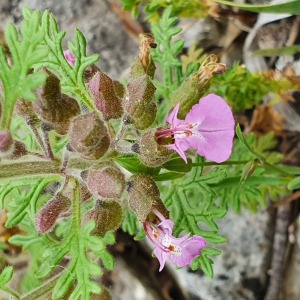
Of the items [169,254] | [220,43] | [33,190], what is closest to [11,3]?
[220,43]

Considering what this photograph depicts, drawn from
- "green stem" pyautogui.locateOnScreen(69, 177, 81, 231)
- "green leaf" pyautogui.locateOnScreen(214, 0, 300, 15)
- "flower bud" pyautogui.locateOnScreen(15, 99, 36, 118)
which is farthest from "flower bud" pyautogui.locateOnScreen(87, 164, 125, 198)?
"green leaf" pyautogui.locateOnScreen(214, 0, 300, 15)

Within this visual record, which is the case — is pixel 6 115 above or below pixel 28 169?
above

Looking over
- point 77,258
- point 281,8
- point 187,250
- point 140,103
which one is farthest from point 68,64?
point 281,8

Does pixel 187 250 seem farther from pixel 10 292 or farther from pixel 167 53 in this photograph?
pixel 167 53

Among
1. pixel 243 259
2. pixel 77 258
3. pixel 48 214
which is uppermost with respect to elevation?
pixel 48 214

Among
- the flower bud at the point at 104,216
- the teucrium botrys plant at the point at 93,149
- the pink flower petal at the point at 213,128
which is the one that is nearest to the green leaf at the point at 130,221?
the teucrium botrys plant at the point at 93,149

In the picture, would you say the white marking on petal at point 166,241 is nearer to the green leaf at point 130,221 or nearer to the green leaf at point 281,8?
the green leaf at point 130,221

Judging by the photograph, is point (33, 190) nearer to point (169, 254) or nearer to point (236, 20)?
point (169, 254)
